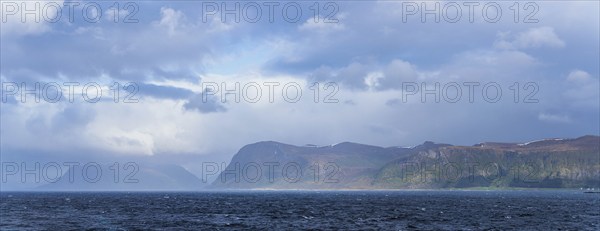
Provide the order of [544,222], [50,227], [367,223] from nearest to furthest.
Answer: [50,227], [367,223], [544,222]

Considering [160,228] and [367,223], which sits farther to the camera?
[367,223]

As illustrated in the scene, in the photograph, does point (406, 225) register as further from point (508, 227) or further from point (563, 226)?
point (563, 226)

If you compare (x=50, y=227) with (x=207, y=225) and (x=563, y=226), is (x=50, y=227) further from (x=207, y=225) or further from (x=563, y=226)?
(x=563, y=226)

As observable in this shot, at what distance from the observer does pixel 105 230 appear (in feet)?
289

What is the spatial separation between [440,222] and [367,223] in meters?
14.6

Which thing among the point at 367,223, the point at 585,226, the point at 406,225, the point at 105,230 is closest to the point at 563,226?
the point at 585,226

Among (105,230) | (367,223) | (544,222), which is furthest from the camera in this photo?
(544,222)

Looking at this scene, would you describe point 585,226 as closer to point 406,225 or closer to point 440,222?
point 440,222

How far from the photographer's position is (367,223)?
103 meters

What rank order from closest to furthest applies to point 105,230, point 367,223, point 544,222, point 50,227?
point 105,230, point 50,227, point 367,223, point 544,222

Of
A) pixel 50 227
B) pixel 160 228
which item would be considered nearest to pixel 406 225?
pixel 160 228

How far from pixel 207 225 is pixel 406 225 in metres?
33.8

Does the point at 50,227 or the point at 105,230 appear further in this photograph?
the point at 50,227

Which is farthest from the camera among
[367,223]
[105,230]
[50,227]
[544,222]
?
[544,222]
